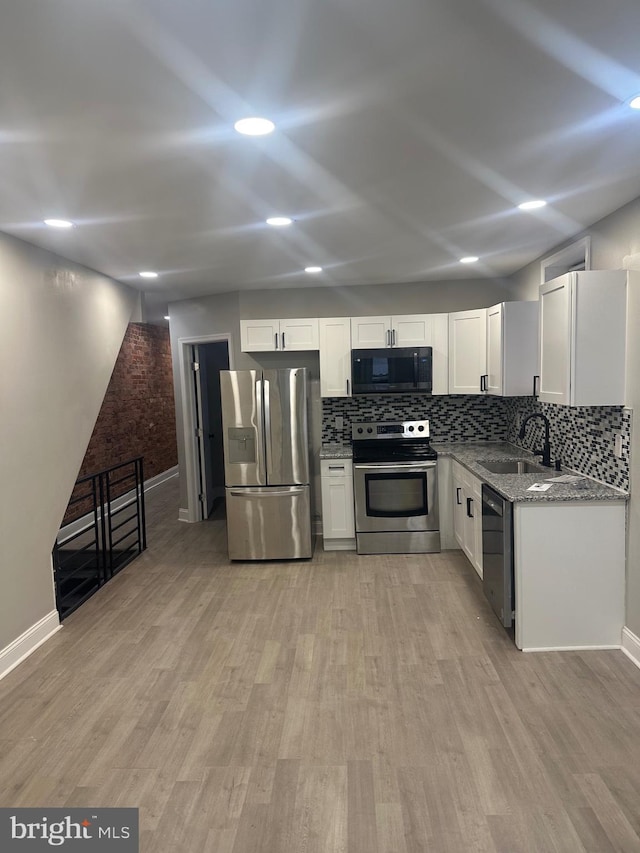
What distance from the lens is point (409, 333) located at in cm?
517

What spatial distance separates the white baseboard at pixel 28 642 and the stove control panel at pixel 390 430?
9.99ft

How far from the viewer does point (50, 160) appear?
220 cm

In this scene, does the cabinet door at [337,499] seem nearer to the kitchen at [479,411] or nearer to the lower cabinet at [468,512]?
the kitchen at [479,411]

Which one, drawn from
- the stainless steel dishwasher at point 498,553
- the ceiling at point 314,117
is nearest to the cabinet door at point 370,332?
the ceiling at point 314,117

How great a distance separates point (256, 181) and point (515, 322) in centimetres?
262

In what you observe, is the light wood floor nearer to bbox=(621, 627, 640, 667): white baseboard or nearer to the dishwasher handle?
bbox=(621, 627, 640, 667): white baseboard

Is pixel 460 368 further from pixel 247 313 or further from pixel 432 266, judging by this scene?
pixel 247 313

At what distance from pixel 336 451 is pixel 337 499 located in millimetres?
463

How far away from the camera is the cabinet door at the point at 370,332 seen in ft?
16.9

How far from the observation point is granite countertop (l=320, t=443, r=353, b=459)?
5.06 meters

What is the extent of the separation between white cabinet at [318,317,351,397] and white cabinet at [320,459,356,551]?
0.70 metres

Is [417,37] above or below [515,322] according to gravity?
above

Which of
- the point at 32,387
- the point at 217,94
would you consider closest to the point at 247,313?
the point at 32,387

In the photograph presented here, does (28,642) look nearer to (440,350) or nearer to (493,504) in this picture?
(493,504)
